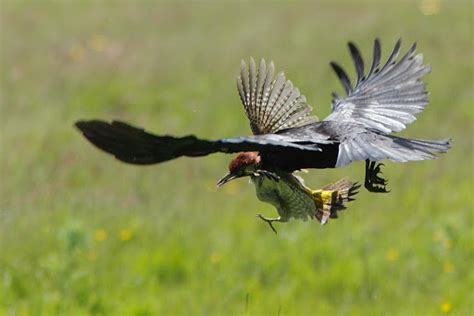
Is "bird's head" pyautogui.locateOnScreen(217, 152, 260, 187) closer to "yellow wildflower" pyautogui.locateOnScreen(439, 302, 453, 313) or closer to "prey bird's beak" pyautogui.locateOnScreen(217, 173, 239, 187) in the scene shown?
"prey bird's beak" pyautogui.locateOnScreen(217, 173, 239, 187)

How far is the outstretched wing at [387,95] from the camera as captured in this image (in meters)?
4.96

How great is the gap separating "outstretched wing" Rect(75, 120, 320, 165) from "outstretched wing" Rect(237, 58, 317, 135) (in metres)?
0.80

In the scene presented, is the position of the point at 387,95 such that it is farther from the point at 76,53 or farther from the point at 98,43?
the point at 98,43

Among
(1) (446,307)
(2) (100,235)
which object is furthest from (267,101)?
(2) (100,235)

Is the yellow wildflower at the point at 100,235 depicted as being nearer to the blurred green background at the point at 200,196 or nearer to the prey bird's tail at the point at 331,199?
the blurred green background at the point at 200,196

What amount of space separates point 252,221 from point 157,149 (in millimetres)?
5630

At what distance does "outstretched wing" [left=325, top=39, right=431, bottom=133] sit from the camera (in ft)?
16.3

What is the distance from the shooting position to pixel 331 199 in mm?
4410

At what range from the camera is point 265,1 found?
61.0 ft

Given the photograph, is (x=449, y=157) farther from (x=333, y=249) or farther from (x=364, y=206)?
(x=333, y=249)

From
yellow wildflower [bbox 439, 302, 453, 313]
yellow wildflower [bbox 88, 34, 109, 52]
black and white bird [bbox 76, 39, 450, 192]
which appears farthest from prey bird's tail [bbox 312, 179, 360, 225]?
yellow wildflower [bbox 88, 34, 109, 52]

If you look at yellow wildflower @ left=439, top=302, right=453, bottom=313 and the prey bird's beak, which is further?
yellow wildflower @ left=439, top=302, right=453, bottom=313

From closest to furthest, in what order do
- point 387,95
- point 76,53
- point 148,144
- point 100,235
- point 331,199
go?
point 148,144, point 331,199, point 387,95, point 100,235, point 76,53

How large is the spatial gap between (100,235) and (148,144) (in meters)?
5.44
